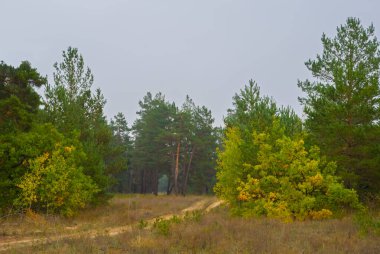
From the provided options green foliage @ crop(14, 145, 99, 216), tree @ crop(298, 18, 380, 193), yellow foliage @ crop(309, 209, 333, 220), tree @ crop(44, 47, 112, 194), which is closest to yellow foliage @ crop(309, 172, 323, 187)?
yellow foliage @ crop(309, 209, 333, 220)

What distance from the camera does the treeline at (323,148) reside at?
16.6m

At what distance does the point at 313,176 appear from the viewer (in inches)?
650

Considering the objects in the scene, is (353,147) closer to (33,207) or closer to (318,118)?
(318,118)

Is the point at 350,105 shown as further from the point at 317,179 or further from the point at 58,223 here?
the point at 58,223

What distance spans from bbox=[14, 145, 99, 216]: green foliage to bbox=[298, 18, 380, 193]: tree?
1409cm

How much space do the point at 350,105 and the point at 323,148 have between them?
8.96 ft

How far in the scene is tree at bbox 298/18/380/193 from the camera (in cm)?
1844

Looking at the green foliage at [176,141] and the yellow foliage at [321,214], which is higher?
the green foliage at [176,141]

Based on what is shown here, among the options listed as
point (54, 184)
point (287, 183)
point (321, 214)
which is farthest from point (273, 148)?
point (54, 184)

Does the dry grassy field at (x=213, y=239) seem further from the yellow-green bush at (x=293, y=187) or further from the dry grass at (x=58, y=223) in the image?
the yellow-green bush at (x=293, y=187)

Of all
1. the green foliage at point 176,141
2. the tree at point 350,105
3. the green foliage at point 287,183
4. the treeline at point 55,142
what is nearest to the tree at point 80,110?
the treeline at point 55,142

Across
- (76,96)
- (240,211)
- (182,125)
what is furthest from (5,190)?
(182,125)

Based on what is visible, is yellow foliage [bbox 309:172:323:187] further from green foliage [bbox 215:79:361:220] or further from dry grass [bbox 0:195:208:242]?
dry grass [bbox 0:195:208:242]

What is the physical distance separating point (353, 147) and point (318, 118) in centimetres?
240
